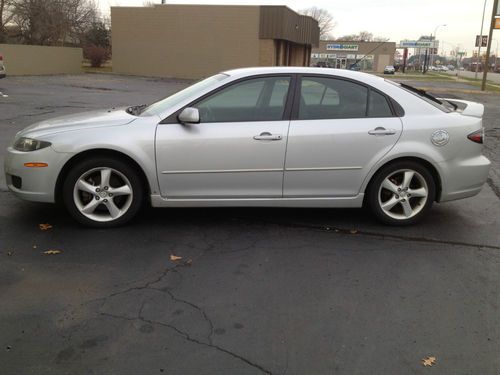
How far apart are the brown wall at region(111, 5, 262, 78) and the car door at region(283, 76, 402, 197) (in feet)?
92.9

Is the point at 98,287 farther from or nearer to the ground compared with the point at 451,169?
nearer to the ground

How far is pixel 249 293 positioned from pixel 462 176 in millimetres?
2666

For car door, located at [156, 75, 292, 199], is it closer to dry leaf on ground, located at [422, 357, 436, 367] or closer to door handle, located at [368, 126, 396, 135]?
door handle, located at [368, 126, 396, 135]

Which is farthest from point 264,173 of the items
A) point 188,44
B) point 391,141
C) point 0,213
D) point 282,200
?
point 188,44

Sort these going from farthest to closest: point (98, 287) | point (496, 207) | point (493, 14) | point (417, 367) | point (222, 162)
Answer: point (493, 14) → point (496, 207) → point (222, 162) → point (98, 287) → point (417, 367)

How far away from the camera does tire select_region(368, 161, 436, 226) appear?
4.99m

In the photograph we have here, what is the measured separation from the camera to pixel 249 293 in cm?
367

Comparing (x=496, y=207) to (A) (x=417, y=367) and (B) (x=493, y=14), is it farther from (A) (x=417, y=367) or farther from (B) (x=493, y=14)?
(B) (x=493, y=14)

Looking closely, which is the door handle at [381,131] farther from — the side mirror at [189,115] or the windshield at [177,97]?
the side mirror at [189,115]

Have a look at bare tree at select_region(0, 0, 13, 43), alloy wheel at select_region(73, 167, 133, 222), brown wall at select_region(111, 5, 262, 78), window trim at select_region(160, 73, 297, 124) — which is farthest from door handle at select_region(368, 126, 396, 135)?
bare tree at select_region(0, 0, 13, 43)

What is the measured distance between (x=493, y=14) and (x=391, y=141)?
25562 millimetres

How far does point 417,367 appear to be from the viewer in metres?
2.85

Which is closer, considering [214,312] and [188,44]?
[214,312]

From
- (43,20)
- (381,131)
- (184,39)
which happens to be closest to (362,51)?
(184,39)
